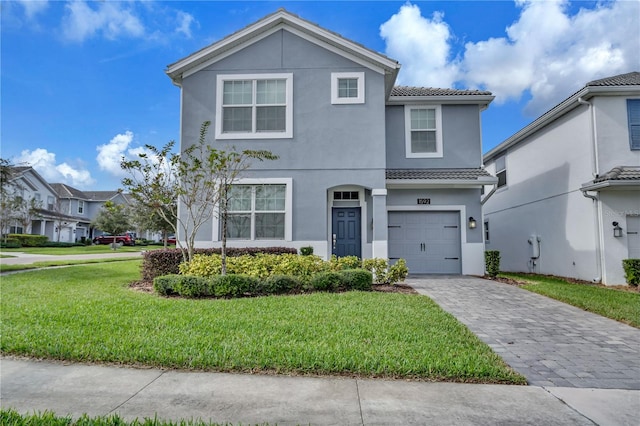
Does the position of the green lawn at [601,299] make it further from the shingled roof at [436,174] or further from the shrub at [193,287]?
the shrub at [193,287]

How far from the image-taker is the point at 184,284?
850cm

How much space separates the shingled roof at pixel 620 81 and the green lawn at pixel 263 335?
9815 millimetres

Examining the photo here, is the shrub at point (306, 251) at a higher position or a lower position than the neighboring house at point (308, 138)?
lower

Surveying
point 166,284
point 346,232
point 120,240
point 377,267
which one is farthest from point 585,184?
point 120,240

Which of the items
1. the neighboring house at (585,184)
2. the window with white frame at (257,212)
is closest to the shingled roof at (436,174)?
the neighboring house at (585,184)

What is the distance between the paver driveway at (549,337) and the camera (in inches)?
170

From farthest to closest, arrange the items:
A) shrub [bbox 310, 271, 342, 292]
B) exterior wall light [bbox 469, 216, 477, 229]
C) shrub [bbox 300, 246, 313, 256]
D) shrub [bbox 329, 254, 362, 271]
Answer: exterior wall light [bbox 469, 216, 477, 229], shrub [bbox 300, 246, 313, 256], shrub [bbox 329, 254, 362, 271], shrub [bbox 310, 271, 342, 292]

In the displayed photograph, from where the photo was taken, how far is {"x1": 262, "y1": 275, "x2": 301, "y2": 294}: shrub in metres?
8.68

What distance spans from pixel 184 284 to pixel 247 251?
115 inches

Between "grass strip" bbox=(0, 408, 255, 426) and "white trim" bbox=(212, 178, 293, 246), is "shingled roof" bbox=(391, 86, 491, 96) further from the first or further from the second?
"grass strip" bbox=(0, 408, 255, 426)

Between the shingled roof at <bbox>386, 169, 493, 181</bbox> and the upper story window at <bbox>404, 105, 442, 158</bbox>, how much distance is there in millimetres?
797

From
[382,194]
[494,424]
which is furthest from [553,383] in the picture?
[382,194]

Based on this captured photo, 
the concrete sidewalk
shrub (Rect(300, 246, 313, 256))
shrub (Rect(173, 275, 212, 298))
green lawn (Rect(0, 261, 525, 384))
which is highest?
shrub (Rect(300, 246, 313, 256))

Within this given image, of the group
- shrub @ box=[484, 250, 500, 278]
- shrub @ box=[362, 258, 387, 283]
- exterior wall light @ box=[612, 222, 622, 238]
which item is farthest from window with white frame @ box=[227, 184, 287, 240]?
exterior wall light @ box=[612, 222, 622, 238]
